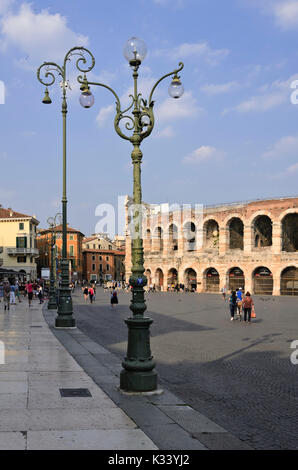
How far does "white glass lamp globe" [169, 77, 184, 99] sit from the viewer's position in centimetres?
900

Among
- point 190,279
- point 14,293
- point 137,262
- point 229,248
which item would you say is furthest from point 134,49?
point 190,279

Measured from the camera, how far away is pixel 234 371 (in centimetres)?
992

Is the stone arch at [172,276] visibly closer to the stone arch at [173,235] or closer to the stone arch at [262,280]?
the stone arch at [173,235]

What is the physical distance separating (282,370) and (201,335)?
6.45m

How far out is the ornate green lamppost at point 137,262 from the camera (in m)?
7.68

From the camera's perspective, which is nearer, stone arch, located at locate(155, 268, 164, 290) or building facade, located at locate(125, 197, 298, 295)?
building facade, located at locate(125, 197, 298, 295)

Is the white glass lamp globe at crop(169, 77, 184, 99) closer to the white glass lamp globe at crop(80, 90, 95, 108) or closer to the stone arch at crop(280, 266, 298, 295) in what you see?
the white glass lamp globe at crop(80, 90, 95, 108)

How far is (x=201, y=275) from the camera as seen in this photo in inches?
2368

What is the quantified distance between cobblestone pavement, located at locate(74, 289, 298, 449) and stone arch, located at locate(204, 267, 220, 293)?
129 feet

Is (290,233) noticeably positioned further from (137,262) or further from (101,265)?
(101,265)

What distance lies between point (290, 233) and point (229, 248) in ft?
24.9

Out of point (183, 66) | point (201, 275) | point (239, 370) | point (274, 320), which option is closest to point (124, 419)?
point (239, 370)

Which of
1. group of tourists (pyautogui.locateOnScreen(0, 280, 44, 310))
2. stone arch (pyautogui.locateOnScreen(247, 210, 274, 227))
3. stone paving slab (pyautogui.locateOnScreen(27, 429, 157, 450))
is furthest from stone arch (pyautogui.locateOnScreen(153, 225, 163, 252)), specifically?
stone paving slab (pyautogui.locateOnScreen(27, 429, 157, 450))

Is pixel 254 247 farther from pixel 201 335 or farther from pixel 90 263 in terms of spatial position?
pixel 90 263
